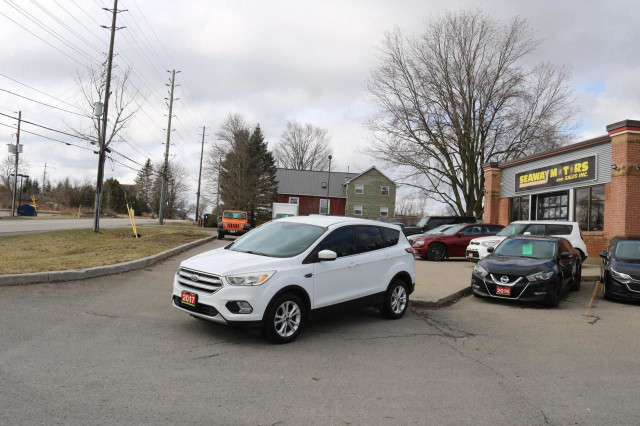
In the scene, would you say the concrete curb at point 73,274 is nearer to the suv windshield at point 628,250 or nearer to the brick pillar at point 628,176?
the suv windshield at point 628,250

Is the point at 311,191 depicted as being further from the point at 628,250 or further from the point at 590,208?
the point at 628,250

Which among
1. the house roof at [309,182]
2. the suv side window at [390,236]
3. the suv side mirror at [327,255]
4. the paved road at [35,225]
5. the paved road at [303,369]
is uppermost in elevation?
the house roof at [309,182]

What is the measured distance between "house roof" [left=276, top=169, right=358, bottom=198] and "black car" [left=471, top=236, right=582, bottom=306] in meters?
48.2

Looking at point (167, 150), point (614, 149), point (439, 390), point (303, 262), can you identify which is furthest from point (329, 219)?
point (167, 150)

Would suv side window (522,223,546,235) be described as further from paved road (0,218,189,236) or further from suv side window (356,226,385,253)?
paved road (0,218,189,236)

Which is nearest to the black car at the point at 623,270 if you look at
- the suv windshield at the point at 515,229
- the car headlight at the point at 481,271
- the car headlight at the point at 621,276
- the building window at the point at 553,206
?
the car headlight at the point at 621,276

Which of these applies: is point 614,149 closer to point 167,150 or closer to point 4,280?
point 4,280

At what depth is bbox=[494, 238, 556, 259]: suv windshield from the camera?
10.4 m

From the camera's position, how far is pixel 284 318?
596 cm

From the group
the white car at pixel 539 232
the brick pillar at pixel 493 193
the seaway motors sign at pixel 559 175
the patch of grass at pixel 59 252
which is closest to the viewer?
the patch of grass at pixel 59 252

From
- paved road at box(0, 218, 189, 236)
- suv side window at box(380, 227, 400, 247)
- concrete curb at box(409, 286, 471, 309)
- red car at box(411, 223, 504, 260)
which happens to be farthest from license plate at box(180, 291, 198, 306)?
paved road at box(0, 218, 189, 236)

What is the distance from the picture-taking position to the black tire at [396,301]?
302 inches

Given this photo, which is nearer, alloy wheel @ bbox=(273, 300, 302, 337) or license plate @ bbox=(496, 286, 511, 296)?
alloy wheel @ bbox=(273, 300, 302, 337)

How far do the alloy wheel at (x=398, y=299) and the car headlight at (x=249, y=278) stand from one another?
2.87 metres
